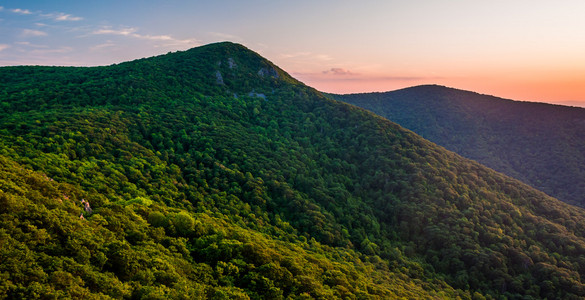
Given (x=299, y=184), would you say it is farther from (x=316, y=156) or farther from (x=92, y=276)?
(x=92, y=276)

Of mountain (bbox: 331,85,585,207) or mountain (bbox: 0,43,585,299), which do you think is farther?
mountain (bbox: 331,85,585,207)

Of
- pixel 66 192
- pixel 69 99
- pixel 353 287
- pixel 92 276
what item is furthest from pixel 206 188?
pixel 69 99

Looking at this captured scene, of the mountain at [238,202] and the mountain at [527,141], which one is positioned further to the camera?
the mountain at [527,141]

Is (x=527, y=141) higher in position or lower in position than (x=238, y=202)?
higher

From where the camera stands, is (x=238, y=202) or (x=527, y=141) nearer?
(x=238, y=202)
